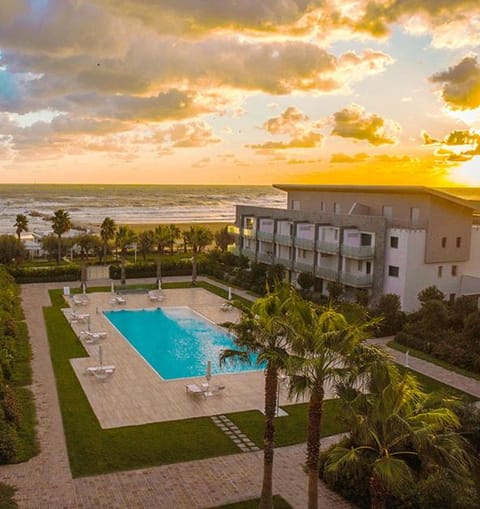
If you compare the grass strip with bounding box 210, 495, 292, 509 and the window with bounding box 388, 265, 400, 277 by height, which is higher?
the window with bounding box 388, 265, 400, 277

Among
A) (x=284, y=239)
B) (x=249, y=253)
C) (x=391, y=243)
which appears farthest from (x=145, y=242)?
(x=391, y=243)

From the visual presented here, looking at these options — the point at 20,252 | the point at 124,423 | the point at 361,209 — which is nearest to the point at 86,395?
the point at 124,423

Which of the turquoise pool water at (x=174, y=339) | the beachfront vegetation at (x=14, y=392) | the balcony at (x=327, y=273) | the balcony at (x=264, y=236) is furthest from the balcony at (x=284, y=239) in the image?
the beachfront vegetation at (x=14, y=392)

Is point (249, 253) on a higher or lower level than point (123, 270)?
higher

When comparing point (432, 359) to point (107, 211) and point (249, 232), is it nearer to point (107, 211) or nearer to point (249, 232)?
point (249, 232)

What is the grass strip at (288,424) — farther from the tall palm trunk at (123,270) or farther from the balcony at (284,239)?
the tall palm trunk at (123,270)

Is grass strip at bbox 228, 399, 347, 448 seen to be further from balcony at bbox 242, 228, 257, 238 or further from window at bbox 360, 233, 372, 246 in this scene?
balcony at bbox 242, 228, 257, 238

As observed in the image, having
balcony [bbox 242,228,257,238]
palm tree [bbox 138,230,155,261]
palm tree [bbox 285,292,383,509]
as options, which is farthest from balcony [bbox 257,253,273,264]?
palm tree [bbox 285,292,383,509]

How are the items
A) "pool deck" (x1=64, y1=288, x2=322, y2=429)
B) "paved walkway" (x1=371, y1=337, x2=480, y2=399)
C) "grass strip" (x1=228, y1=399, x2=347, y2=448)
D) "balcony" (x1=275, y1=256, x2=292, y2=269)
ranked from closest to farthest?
1. "grass strip" (x1=228, y1=399, x2=347, y2=448)
2. "pool deck" (x1=64, y1=288, x2=322, y2=429)
3. "paved walkway" (x1=371, y1=337, x2=480, y2=399)
4. "balcony" (x1=275, y1=256, x2=292, y2=269)
